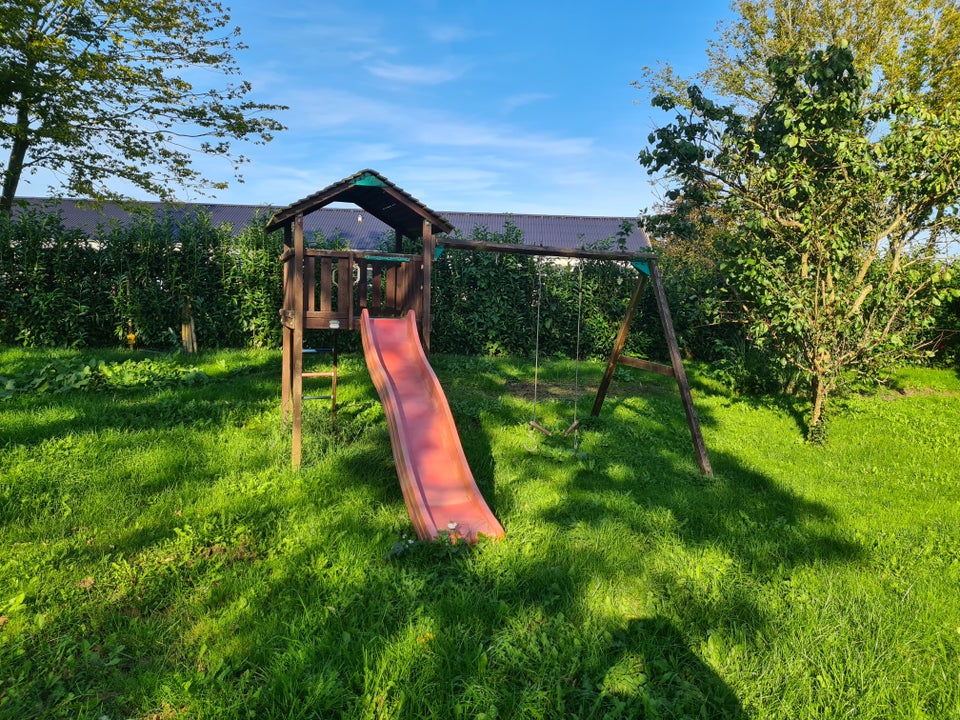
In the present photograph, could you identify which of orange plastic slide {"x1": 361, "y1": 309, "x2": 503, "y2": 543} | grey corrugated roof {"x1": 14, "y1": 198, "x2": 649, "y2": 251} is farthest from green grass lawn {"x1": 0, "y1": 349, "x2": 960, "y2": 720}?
grey corrugated roof {"x1": 14, "y1": 198, "x2": 649, "y2": 251}

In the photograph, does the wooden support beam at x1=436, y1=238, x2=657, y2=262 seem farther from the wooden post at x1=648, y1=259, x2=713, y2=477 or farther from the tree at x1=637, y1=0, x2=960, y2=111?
the tree at x1=637, y1=0, x2=960, y2=111

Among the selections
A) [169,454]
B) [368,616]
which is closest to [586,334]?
[169,454]

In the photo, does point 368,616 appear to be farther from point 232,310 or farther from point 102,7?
point 102,7

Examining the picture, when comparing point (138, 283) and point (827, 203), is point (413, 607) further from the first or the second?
point (138, 283)

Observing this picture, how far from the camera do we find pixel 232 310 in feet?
35.2

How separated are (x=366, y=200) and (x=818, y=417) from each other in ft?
19.9

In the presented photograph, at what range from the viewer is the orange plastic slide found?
3.96 m

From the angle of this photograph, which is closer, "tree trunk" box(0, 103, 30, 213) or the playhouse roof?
the playhouse roof

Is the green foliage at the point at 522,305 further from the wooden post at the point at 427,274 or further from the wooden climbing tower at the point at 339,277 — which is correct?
the wooden post at the point at 427,274

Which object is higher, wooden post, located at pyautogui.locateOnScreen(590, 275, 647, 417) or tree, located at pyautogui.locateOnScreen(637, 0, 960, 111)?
tree, located at pyautogui.locateOnScreen(637, 0, 960, 111)

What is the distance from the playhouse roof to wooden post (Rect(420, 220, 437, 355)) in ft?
0.48

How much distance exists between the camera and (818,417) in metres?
6.81

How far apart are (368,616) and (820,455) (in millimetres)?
5469

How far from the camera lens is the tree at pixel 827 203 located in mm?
5988
